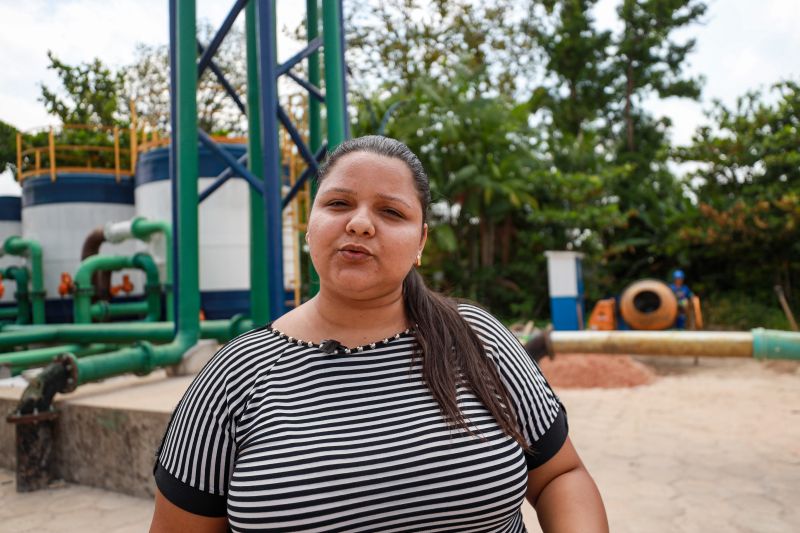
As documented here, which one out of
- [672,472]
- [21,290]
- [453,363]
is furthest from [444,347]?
[21,290]

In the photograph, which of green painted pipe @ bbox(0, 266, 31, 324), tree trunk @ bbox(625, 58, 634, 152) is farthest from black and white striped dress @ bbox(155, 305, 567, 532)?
tree trunk @ bbox(625, 58, 634, 152)

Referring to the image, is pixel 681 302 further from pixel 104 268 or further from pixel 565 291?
pixel 104 268

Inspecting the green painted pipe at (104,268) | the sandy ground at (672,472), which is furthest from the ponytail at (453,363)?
the green painted pipe at (104,268)

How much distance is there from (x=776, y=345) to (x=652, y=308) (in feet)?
19.6

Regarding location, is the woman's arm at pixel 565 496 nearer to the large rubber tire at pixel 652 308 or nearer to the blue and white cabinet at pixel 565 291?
the large rubber tire at pixel 652 308

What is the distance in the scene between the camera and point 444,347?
120 centimetres

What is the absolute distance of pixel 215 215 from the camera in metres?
9.48

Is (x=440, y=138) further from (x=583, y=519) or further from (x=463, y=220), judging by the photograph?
(x=583, y=519)

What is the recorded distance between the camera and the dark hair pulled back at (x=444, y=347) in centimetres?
115

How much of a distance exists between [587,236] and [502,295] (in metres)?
2.20

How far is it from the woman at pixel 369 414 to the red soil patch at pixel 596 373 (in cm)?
592

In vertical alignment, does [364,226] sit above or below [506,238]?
below

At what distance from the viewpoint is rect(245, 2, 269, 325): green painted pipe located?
14.5ft

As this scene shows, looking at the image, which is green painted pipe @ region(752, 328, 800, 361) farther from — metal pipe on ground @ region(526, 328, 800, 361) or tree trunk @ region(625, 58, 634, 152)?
tree trunk @ region(625, 58, 634, 152)
